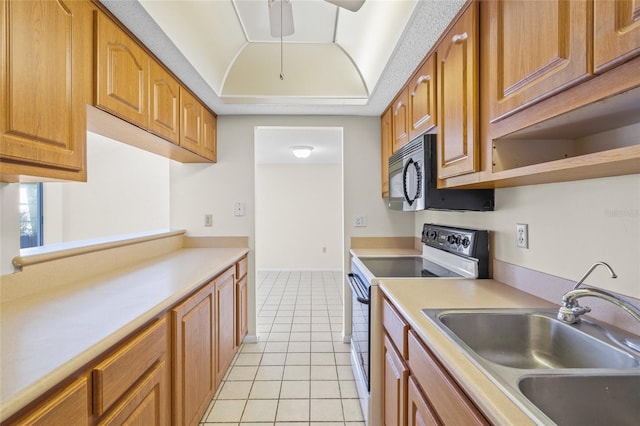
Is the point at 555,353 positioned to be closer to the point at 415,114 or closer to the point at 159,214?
the point at 415,114

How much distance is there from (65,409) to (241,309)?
5.93 ft

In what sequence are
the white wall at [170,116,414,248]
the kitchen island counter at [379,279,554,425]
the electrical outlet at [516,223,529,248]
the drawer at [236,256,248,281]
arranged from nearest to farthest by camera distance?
the kitchen island counter at [379,279,554,425] → the electrical outlet at [516,223,529,248] → the drawer at [236,256,248,281] → the white wall at [170,116,414,248]

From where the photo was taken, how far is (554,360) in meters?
0.98

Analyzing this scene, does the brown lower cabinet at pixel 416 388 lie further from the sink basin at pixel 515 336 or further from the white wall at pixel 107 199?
the white wall at pixel 107 199

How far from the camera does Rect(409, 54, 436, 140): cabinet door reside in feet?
5.18

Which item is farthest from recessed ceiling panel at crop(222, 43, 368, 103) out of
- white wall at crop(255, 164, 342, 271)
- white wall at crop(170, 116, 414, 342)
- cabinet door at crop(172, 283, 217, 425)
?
white wall at crop(255, 164, 342, 271)

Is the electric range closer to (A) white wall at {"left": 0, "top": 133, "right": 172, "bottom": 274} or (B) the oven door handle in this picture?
(B) the oven door handle

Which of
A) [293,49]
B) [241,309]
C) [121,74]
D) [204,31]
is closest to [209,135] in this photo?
[204,31]

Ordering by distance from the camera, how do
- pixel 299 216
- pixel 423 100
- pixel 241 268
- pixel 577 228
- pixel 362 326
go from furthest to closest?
pixel 299 216, pixel 241 268, pixel 362 326, pixel 423 100, pixel 577 228

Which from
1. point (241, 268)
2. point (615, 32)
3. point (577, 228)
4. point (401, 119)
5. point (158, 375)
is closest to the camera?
point (615, 32)

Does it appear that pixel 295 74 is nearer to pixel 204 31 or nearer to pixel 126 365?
pixel 204 31

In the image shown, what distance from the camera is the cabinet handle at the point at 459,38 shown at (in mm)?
1243

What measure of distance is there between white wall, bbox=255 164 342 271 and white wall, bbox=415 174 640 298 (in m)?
4.40

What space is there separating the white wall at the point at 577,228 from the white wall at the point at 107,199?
3.60m
